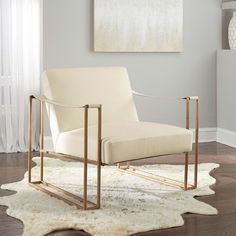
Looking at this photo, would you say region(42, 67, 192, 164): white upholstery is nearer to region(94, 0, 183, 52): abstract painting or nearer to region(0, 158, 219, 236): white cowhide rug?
region(0, 158, 219, 236): white cowhide rug

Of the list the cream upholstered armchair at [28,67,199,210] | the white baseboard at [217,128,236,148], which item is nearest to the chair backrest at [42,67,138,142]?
the cream upholstered armchair at [28,67,199,210]

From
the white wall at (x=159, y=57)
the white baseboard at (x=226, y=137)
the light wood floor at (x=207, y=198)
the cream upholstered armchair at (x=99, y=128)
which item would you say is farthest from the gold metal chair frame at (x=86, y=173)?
the white baseboard at (x=226, y=137)

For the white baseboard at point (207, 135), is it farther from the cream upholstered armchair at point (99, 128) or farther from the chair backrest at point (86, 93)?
the chair backrest at point (86, 93)

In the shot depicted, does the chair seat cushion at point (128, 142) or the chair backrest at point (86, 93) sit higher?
the chair backrest at point (86, 93)

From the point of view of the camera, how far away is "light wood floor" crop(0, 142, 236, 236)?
9.11ft

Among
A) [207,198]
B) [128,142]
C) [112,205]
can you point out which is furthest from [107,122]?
[207,198]

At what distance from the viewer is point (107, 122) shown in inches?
145

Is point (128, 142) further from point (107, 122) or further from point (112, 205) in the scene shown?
point (107, 122)

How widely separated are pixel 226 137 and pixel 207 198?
2013 mm

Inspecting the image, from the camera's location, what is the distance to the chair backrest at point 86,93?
11.5ft

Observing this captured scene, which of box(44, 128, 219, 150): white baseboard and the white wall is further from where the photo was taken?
box(44, 128, 219, 150): white baseboard

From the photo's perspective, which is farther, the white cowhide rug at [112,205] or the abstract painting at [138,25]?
the abstract painting at [138,25]

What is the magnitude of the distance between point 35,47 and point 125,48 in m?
0.82

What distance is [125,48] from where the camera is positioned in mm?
5035
